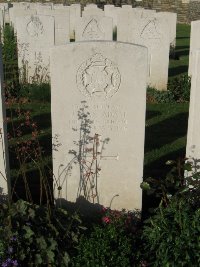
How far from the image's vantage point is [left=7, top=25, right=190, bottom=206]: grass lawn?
566 cm

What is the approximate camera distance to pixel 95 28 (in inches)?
362

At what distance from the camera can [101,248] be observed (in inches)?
146

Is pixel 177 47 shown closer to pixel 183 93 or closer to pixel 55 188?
pixel 183 93

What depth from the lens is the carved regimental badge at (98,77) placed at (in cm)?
430

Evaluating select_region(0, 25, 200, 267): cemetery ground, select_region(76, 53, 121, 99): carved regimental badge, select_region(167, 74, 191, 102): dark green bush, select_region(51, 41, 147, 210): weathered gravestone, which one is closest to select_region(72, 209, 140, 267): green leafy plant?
select_region(0, 25, 200, 267): cemetery ground

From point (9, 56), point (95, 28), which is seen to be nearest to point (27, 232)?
point (95, 28)

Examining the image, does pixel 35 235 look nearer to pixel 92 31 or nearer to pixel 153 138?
pixel 153 138

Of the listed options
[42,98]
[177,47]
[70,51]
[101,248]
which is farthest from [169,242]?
[177,47]

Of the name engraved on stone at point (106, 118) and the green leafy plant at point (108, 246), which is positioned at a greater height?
the name engraved on stone at point (106, 118)

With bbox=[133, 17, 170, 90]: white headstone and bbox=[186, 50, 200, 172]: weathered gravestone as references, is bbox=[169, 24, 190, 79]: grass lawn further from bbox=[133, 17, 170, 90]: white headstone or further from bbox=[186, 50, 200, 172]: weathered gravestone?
bbox=[186, 50, 200, 172]: weathered gravestone

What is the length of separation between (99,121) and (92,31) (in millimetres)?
5093

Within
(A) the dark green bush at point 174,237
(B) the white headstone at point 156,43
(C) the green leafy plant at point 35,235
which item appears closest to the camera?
(A) the dark green bush at point 174,237

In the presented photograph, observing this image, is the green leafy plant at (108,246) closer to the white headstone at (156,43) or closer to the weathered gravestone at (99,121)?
the weathered gravestone at (99,121)

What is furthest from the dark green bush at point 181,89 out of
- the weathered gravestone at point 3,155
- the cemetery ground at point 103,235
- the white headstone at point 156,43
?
the weathered gravestone at point 3,155
